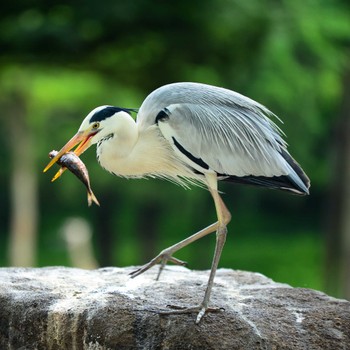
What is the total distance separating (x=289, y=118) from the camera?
16.9m

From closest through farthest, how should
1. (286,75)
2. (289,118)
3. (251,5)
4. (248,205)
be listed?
(251,5) → (286,75) → (289,118) → (248,205)

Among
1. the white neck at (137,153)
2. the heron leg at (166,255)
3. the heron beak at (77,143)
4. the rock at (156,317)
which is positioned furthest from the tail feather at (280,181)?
the heron beak at (77,143)

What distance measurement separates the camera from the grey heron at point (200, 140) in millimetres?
6090

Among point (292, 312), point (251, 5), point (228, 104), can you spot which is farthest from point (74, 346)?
point (251, 5)

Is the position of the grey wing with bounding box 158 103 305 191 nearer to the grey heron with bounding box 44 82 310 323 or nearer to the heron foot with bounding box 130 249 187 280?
the grey heron with bounding box 44 82 310 323

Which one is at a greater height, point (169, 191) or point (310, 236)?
point (169, 191)

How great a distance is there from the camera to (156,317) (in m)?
5.55

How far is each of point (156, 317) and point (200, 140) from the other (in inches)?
47.3

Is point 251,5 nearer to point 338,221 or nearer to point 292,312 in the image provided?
point 338,221

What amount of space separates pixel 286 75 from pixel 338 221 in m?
2.55

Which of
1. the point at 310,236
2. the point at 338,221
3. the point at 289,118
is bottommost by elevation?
the point at 310,236

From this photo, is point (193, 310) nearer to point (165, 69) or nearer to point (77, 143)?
point (77, 143)

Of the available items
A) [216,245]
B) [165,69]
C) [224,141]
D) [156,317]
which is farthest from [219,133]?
[165,69]

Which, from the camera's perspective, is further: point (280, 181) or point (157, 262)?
point (157, 262)
